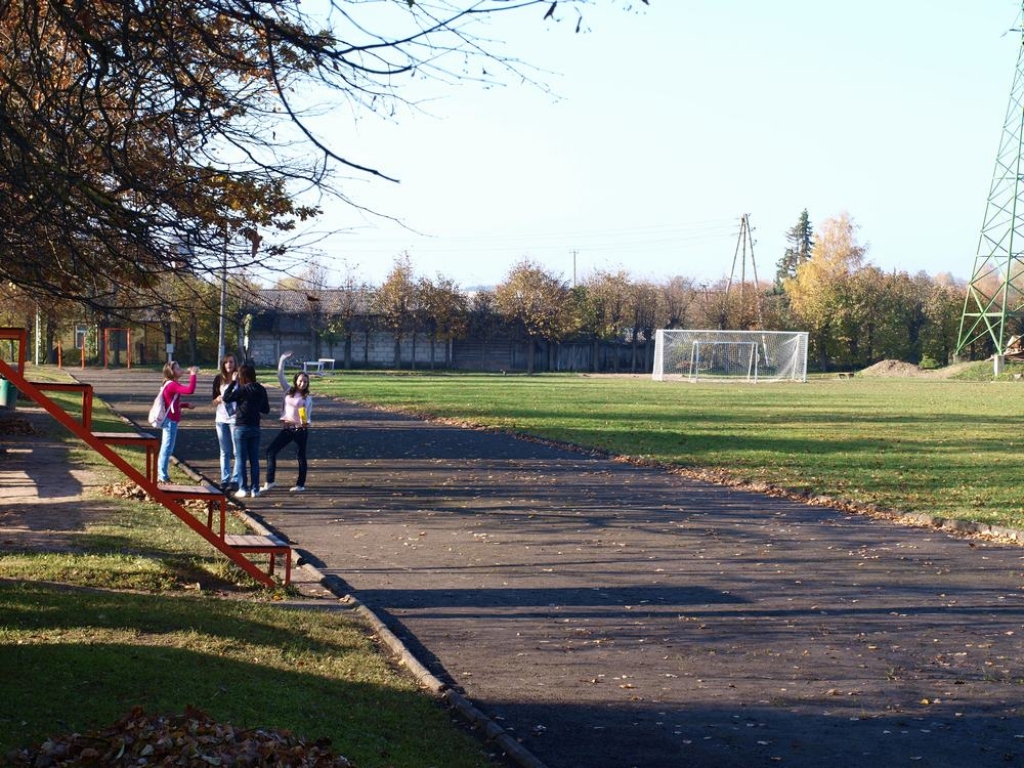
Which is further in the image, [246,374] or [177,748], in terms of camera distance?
[246,374]

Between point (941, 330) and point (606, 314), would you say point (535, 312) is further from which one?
point (941, 330)

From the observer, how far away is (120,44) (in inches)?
251

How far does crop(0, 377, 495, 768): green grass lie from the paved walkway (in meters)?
0.57

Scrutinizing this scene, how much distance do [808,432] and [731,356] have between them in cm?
5145

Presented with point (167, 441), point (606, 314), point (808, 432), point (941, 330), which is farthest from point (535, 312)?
point (167, 441)

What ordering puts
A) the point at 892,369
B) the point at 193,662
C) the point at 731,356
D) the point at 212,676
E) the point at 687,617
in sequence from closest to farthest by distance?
1. the point at 212,676
2. the point at 193,662
3. the point at 687,617
4. the point at 731,356
5. the point at 892,369

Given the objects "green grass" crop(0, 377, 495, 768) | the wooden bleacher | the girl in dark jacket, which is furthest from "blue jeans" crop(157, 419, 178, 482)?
the wooden bleacher

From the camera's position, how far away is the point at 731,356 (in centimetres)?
8069

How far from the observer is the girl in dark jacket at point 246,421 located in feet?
55.2

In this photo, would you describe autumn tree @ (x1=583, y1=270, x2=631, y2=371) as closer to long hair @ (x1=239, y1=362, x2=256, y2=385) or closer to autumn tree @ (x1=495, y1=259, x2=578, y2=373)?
autumn tree @ (x1=495, y1=259, x2=578, y2=373)

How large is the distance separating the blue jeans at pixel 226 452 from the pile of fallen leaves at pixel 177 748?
41.2 ft

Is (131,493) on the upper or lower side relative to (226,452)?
lower

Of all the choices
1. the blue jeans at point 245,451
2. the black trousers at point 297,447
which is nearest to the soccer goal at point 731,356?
the black trousers at point 297,447

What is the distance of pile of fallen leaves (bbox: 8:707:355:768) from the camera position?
466 cm
